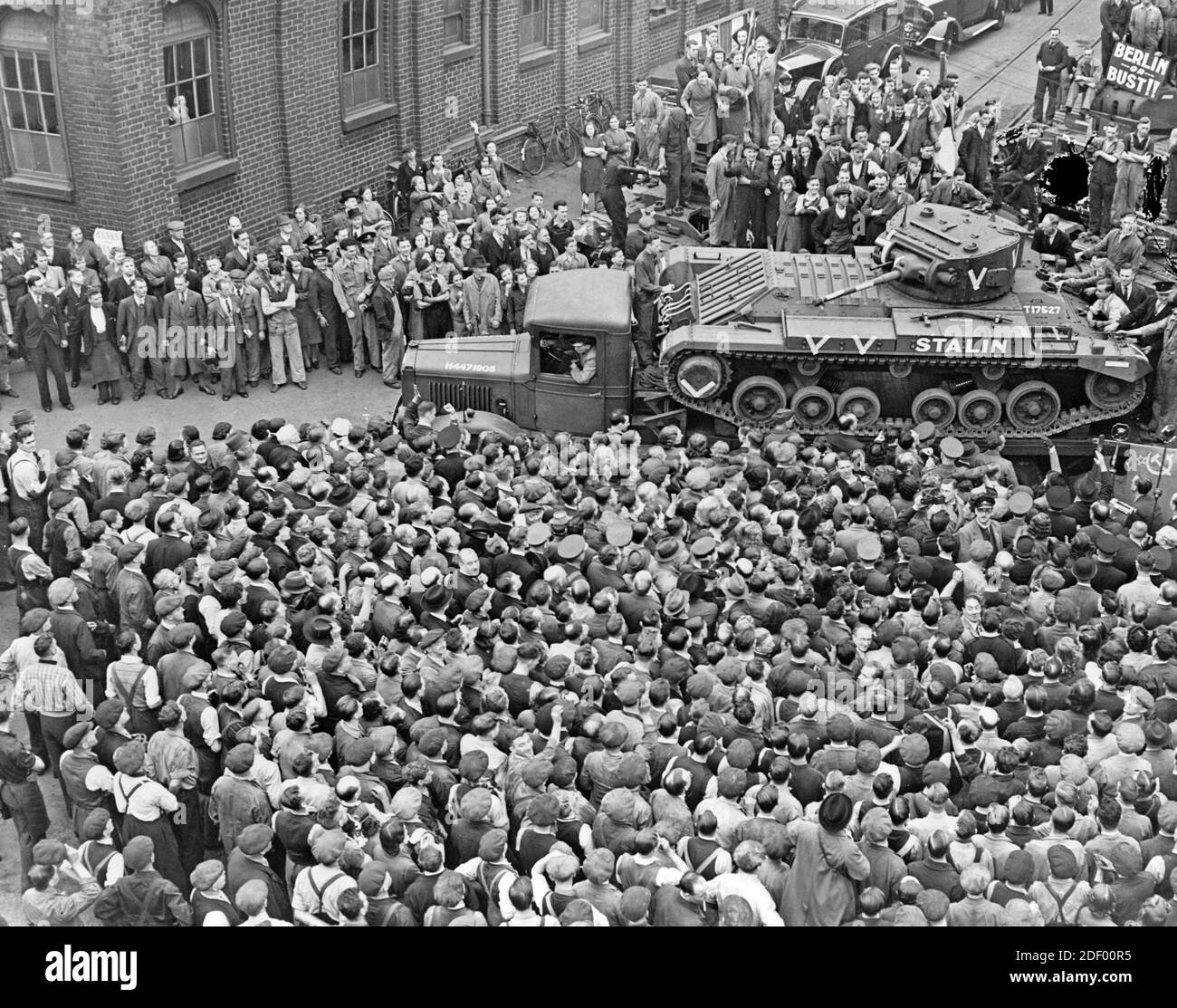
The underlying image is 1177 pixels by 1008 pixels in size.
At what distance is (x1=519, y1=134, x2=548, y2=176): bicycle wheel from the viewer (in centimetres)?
2809

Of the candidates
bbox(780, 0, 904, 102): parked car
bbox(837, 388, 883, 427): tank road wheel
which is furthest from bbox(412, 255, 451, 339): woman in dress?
bbox(780, 0, 904, 102): parked car

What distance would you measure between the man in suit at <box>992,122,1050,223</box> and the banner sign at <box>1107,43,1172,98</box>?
3.63 m

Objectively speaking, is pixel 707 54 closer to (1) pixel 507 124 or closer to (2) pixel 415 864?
(1) pixel 507 124

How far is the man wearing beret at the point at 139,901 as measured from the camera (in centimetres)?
944

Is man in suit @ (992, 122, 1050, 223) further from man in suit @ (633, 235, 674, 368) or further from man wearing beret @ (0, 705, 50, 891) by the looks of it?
man wearing beret @ (0, 705, 50, 891)

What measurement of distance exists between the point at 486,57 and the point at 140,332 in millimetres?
10206

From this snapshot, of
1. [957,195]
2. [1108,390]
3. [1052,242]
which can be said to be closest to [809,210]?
[957,195]

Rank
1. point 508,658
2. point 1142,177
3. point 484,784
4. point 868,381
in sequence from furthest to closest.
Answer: point 1142,177
point 868,381
point 508,658
point 484,784

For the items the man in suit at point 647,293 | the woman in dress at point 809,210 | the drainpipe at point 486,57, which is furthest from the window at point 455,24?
the man in suit at point 647,293

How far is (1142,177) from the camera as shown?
2402cm

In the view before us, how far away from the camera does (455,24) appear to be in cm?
2623

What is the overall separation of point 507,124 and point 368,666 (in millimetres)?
17694

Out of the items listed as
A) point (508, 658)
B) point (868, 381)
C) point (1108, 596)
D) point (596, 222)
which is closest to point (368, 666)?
point (508, 658)

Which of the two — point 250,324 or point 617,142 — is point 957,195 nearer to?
point 617,142
